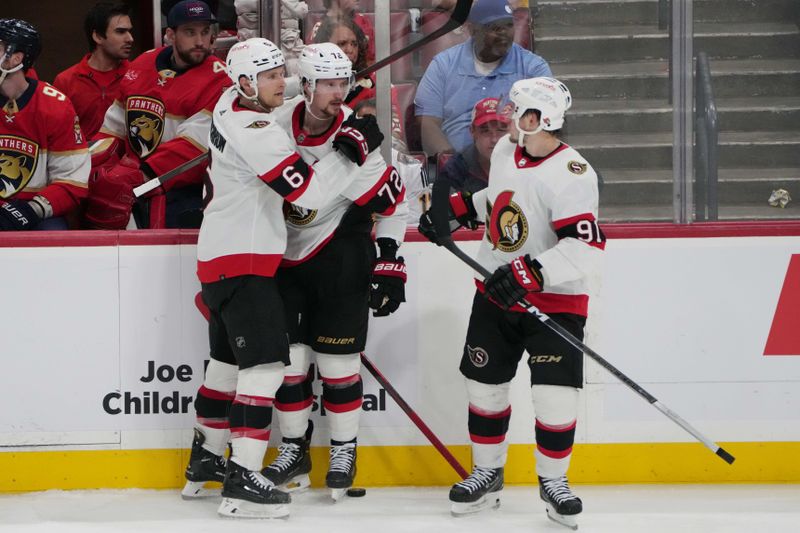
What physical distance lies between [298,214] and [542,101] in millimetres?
759

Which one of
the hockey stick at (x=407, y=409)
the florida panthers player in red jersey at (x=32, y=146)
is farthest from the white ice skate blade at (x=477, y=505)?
the florida panthers player in red jersey at (x=32, y=146)

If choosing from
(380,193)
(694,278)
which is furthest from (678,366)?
(380,193)

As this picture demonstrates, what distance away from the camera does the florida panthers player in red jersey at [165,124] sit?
4332mm

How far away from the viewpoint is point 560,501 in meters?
3.59

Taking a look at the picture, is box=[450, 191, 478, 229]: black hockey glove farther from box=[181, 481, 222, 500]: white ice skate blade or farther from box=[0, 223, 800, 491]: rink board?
box=[181, 481, 222, 500]: white ice skate blade

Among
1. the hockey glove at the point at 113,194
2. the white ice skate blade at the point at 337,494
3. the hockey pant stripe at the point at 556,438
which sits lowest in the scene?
the white ice skate blade at the point at 337,494

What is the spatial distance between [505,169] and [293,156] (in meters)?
0.57

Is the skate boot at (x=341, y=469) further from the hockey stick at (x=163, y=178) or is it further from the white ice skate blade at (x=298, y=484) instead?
the hockey stick at (x=163, y=178)

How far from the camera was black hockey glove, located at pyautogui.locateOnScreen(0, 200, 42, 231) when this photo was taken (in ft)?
13.3

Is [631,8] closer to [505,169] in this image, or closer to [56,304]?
[505,169]

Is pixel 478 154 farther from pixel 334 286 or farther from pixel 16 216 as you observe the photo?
pixel 16 216

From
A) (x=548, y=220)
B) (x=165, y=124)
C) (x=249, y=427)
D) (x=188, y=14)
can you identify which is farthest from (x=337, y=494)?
(x=188, y=14)

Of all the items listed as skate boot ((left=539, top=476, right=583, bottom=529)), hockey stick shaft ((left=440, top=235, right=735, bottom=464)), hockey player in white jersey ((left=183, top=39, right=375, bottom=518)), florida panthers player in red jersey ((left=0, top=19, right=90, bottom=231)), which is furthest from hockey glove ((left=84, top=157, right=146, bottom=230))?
skate boot ((left=539, top=476, right=583, bottom=529))

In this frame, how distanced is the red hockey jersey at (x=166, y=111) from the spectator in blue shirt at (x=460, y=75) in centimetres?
73
